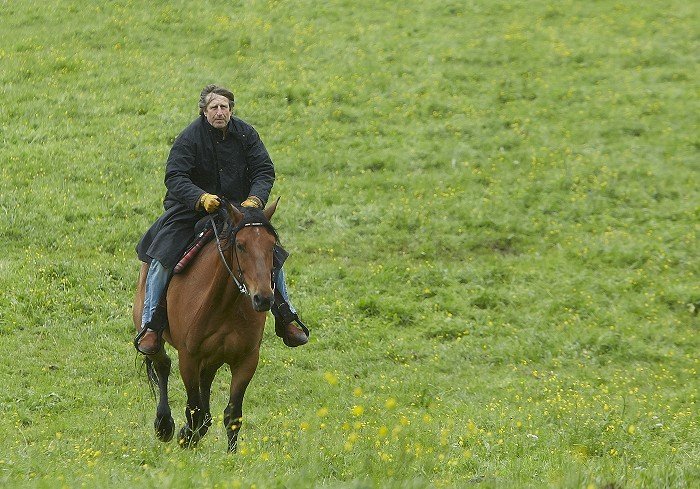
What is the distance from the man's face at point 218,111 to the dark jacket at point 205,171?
222 mm

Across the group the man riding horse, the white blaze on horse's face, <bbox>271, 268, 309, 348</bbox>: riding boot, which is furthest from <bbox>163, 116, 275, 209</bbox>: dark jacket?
the white blaze on horse's face

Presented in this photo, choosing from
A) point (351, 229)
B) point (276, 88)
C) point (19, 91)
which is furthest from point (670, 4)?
point (19, 91)

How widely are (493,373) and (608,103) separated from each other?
12.1m

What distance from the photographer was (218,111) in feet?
32.0

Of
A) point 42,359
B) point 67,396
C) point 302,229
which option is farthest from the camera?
point 302,229

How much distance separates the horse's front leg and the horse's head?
1.29m

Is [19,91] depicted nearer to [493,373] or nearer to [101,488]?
[493,373]

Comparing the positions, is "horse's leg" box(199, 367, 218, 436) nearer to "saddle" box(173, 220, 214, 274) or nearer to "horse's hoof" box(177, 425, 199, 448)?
"horse's hoof" box(177, 425, 199, 448)

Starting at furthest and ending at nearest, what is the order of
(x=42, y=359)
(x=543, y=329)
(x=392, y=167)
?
(x=392, y=167) → (x=543, y=329) → (x=42, y=359)

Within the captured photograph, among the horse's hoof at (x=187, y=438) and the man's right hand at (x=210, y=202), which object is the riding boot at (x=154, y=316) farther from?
the man's right hand at (x=210, y=202)

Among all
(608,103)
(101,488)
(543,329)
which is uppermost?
(101,488)

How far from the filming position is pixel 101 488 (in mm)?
6199

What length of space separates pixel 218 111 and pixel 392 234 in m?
8.66

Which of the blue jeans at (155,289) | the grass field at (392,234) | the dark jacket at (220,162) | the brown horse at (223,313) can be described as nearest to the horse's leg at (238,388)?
the brown horse at (223,313)
